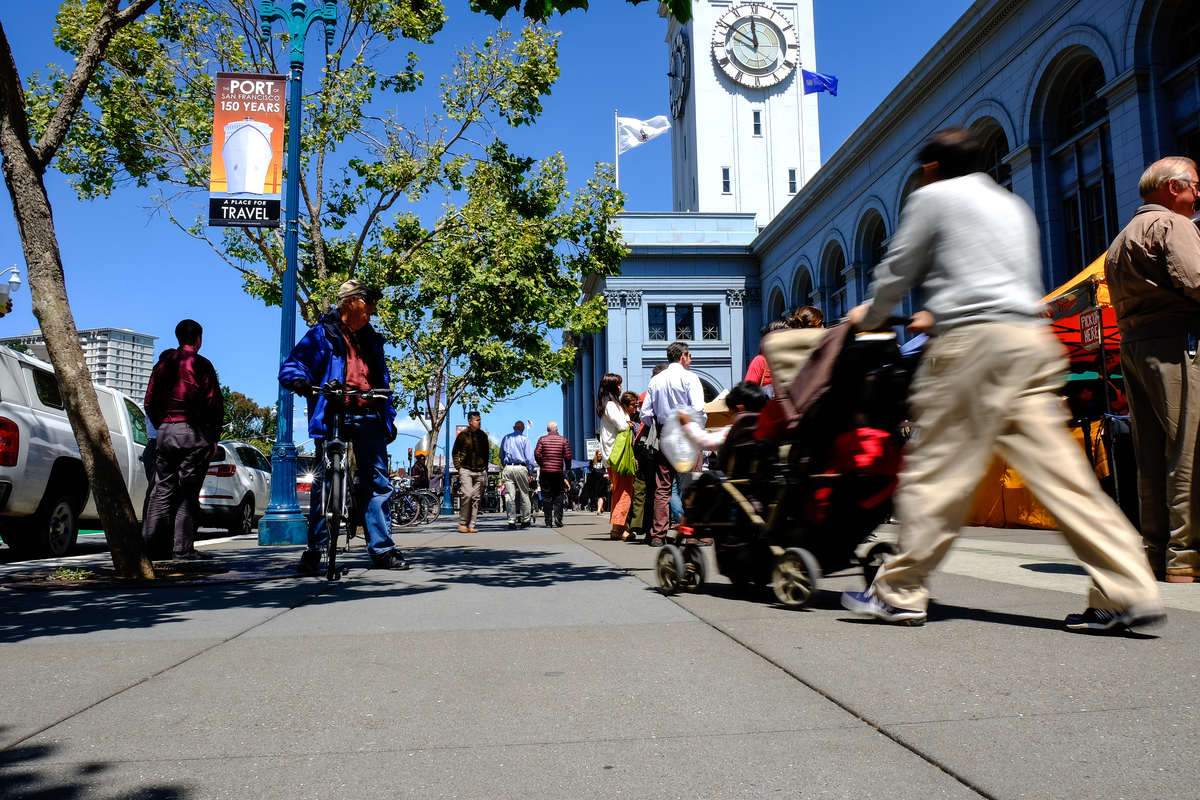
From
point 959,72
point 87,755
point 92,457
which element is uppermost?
point 959,72

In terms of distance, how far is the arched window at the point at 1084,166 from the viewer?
19.2 metres

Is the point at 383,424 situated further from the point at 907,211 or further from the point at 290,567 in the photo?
the point at 907,211

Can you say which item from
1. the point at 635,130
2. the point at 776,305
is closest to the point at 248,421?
the point at 635,130

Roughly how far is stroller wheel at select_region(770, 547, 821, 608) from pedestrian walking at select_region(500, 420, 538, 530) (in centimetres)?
1136

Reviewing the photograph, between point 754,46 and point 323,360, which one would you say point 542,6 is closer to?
point 323,360

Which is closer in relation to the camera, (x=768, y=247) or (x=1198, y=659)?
(x=1198, y=659)

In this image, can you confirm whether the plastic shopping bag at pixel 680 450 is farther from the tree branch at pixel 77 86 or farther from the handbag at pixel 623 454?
the tree branch at pixel 77 86

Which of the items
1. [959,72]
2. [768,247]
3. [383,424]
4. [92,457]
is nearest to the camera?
[92,457]

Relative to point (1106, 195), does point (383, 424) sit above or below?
below

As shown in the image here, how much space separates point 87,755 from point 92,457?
14.1 ft

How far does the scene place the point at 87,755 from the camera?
7.13 ft

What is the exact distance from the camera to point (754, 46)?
6072cm

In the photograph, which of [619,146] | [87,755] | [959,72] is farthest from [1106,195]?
[619,146]

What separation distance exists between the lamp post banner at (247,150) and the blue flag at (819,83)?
122 feet
